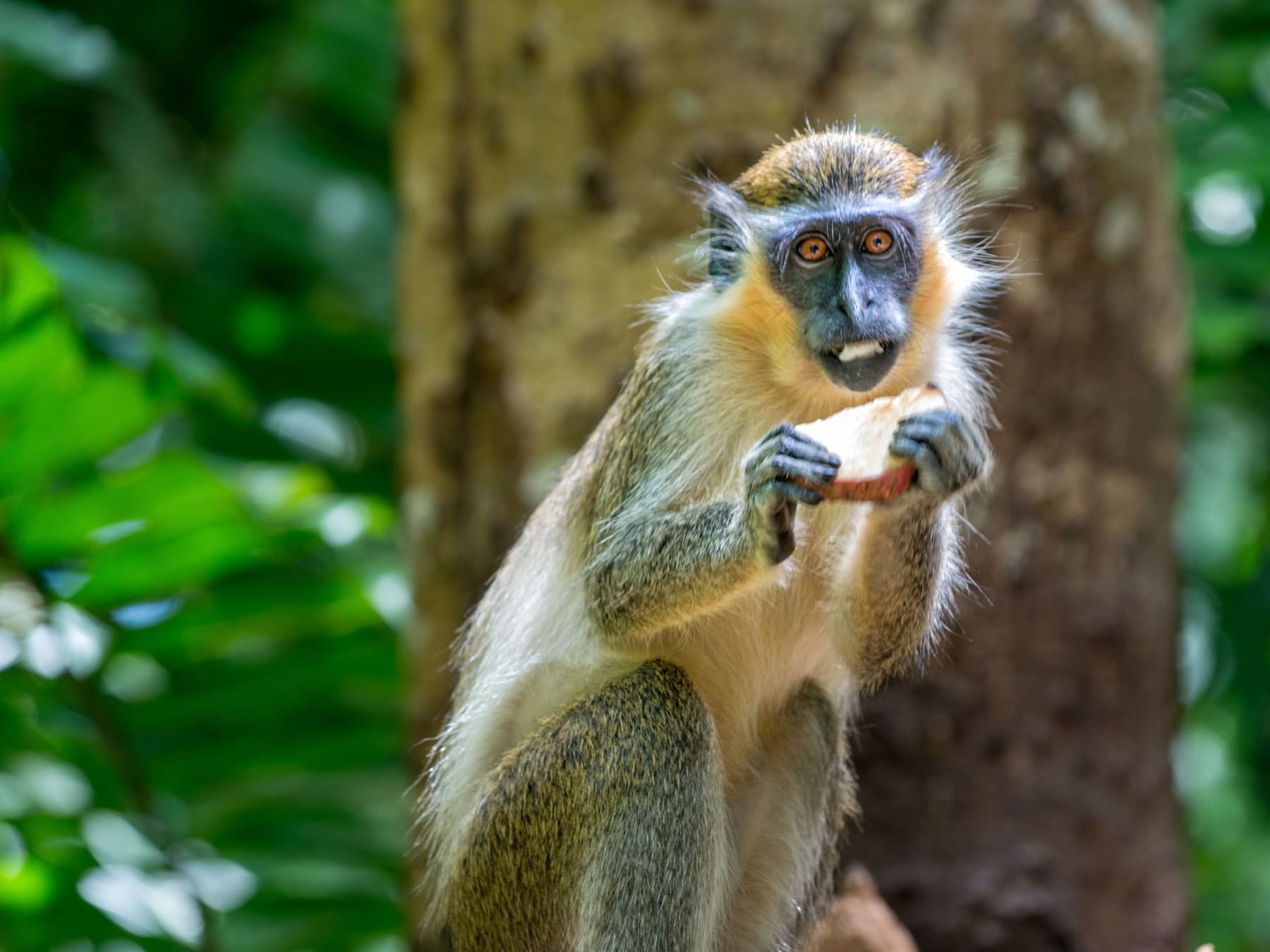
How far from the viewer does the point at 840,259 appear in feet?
11.4

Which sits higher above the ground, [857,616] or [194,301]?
[194,301]

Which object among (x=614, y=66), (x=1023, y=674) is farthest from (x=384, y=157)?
(x=1023, y=674)

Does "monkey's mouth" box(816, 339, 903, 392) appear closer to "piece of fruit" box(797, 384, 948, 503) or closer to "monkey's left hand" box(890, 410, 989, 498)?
"piece of fruit" box(797, 384, 948, 503)

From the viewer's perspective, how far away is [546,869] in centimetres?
342

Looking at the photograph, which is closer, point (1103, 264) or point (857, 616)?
point (857, 616)

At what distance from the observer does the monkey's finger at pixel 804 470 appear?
3047mm

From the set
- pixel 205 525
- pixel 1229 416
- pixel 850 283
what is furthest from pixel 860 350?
pixel 1229 416

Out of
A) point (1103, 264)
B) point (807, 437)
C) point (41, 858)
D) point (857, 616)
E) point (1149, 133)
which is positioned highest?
point (1149, 133)

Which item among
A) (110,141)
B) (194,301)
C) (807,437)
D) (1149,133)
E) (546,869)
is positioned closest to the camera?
(807,437)

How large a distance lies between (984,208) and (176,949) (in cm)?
359

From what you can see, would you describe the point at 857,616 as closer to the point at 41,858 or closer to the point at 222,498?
the point at 222,498

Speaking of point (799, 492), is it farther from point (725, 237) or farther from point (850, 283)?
point (725, 237)

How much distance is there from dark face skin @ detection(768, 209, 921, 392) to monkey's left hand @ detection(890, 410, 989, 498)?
278mm

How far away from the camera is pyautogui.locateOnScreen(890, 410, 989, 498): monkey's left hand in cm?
310
